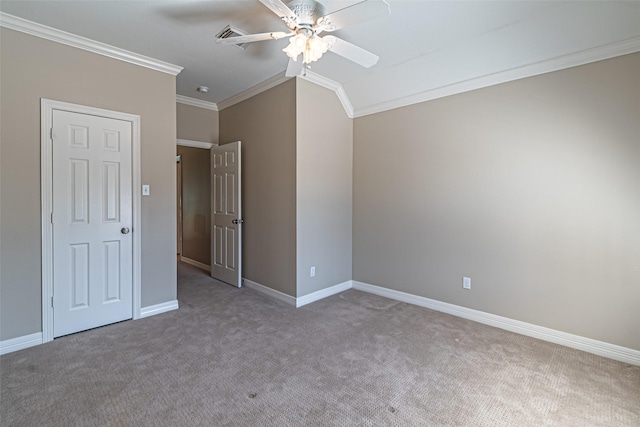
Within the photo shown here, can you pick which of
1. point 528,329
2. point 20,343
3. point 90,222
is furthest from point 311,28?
point 20,343

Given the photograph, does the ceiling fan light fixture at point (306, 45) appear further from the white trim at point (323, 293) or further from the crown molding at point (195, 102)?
the crown molding at point (195, 102)

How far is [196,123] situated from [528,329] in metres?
4.79

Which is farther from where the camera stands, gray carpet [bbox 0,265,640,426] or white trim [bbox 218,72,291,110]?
white trim [bbox 218,72,291,110]

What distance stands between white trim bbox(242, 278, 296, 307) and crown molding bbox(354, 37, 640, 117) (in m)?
2.61

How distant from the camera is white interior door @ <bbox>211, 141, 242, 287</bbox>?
4.17 metres

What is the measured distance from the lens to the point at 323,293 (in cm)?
386

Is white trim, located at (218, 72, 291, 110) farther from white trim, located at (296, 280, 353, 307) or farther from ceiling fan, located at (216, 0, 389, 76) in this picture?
white trim, located at (296, 280, 353, 307)

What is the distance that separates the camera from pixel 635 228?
2.36 metres

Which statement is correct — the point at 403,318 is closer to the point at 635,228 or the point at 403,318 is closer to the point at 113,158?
the point at 635,228

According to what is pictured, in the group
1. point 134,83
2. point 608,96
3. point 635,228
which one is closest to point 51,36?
point 134,83

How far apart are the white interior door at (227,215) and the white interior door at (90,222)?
1.35 m

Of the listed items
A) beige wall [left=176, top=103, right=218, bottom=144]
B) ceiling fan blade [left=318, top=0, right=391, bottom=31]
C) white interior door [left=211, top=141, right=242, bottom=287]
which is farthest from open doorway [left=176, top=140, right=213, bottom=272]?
ceiling fan blade [left=318, top=0, right=391, bottom=31]

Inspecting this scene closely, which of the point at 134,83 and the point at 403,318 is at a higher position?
the point at 134,83

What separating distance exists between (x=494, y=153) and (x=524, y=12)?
118 centimetres
